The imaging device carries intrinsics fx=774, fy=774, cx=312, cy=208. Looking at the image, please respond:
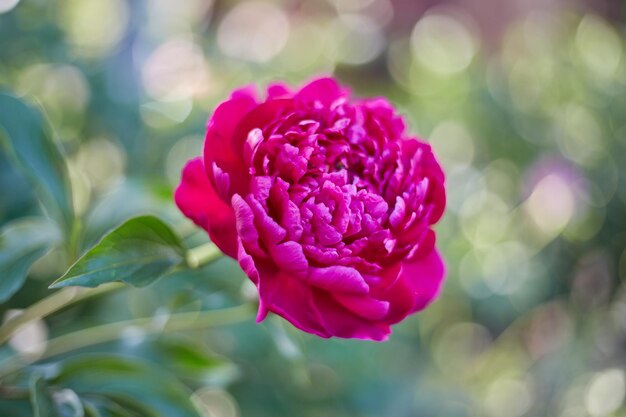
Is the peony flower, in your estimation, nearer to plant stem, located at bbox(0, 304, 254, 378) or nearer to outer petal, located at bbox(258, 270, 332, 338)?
outer petal, located at bbox(258, 270, 332, 338)

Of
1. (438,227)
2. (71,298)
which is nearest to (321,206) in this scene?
(71,298)

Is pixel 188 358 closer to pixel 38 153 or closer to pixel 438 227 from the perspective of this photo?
pixel 38 153

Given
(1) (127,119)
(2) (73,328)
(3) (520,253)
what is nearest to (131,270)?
(2) (73,328)

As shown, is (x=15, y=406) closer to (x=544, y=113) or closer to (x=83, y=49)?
(x=83, y=49)

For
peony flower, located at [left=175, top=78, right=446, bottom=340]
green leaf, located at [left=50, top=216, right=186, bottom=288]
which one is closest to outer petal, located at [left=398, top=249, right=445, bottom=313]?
peony flower, located at [left=175, top=78, right=446, bottom=340]

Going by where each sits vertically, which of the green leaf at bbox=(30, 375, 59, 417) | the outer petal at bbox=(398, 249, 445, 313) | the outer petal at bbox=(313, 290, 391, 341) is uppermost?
the outer petal at bbox=(313, 290, 391, 341)

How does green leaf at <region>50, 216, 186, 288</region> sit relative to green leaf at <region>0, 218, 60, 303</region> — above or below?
above
